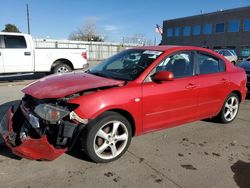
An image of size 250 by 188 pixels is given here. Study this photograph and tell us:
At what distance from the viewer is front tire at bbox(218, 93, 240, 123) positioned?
19.2ft

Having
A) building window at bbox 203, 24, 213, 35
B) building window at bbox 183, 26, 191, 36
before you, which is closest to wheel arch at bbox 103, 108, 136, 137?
building window at bbox 203, 24, 213, 35

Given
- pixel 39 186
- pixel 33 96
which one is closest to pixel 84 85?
pixel 33 96

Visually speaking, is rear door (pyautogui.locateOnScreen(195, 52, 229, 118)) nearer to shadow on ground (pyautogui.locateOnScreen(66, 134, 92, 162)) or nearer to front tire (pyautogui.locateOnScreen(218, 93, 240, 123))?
front tire (pyautogui.locateOnScreen(218, 93, 240, 123))

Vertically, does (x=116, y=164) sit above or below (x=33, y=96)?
below

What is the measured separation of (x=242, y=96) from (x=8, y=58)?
27.3 ft

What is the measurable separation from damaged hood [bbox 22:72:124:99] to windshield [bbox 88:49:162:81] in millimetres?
265

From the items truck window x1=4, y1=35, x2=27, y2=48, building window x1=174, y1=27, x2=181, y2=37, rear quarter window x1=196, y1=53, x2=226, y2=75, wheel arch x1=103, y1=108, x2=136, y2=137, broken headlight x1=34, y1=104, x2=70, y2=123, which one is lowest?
wheel arch x1=103, y1=108, x2=136, y2=137

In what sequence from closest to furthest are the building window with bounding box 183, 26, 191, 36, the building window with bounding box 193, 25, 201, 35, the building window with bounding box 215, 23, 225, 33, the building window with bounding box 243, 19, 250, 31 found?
the building window with bounding box 243, 19, 250, 31, the building window with bounding box 215, 23, 225, 33, the building window with bounding box 193, 25, 201, 35, the building window with bounding box 183, 26, 191, 36

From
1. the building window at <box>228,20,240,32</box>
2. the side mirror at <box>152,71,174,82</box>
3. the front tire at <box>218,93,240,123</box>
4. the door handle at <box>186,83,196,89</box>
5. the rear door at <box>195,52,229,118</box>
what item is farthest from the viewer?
the building window at <box>228,20,240,32</box>

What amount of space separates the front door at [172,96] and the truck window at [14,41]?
7853 millimetres

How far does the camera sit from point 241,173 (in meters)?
3.85

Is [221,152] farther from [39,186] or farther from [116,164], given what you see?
[39,186]

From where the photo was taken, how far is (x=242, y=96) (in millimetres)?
6172

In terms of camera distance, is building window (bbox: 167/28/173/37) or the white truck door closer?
the white truck door
